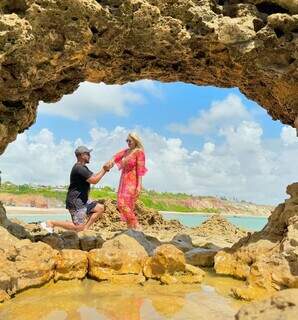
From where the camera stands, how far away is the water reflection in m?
4.83

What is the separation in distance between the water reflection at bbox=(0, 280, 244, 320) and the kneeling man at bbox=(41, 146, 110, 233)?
2618mm

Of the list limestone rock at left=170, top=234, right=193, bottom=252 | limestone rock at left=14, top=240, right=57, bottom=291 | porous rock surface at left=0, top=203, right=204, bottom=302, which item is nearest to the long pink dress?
limestone rock at left=170, top=234, right=193, bottom=252

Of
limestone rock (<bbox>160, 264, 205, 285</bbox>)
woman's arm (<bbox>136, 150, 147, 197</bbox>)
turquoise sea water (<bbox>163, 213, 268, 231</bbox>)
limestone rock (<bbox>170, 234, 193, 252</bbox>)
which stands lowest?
turquoise sea water (<bbox>163, 213, 268, 231</bbox>)

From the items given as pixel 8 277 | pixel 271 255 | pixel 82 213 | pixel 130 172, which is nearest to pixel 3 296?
pixel 8 277

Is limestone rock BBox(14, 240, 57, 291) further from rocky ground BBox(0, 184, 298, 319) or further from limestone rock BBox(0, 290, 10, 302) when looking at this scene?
limestone rock BBox(0, 290, 10, 302)

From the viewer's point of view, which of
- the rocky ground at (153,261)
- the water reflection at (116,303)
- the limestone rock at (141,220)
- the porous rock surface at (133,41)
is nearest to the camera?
the water reflection at (116,303)

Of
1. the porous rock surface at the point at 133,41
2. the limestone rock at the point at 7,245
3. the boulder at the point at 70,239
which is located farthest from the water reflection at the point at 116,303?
the porous rock surface at the point at 133,41

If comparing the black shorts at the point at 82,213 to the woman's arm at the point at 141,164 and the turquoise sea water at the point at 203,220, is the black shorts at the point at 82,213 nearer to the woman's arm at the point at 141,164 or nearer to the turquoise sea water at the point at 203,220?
the woman's arm at the point at 141,164

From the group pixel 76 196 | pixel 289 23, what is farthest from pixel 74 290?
pixel 289 23

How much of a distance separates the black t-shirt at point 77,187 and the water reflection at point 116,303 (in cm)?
266

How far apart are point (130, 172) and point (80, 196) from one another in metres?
1.23

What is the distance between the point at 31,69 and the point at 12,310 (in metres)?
3.91

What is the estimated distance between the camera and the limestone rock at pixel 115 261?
21.4ft

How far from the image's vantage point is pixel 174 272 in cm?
649
